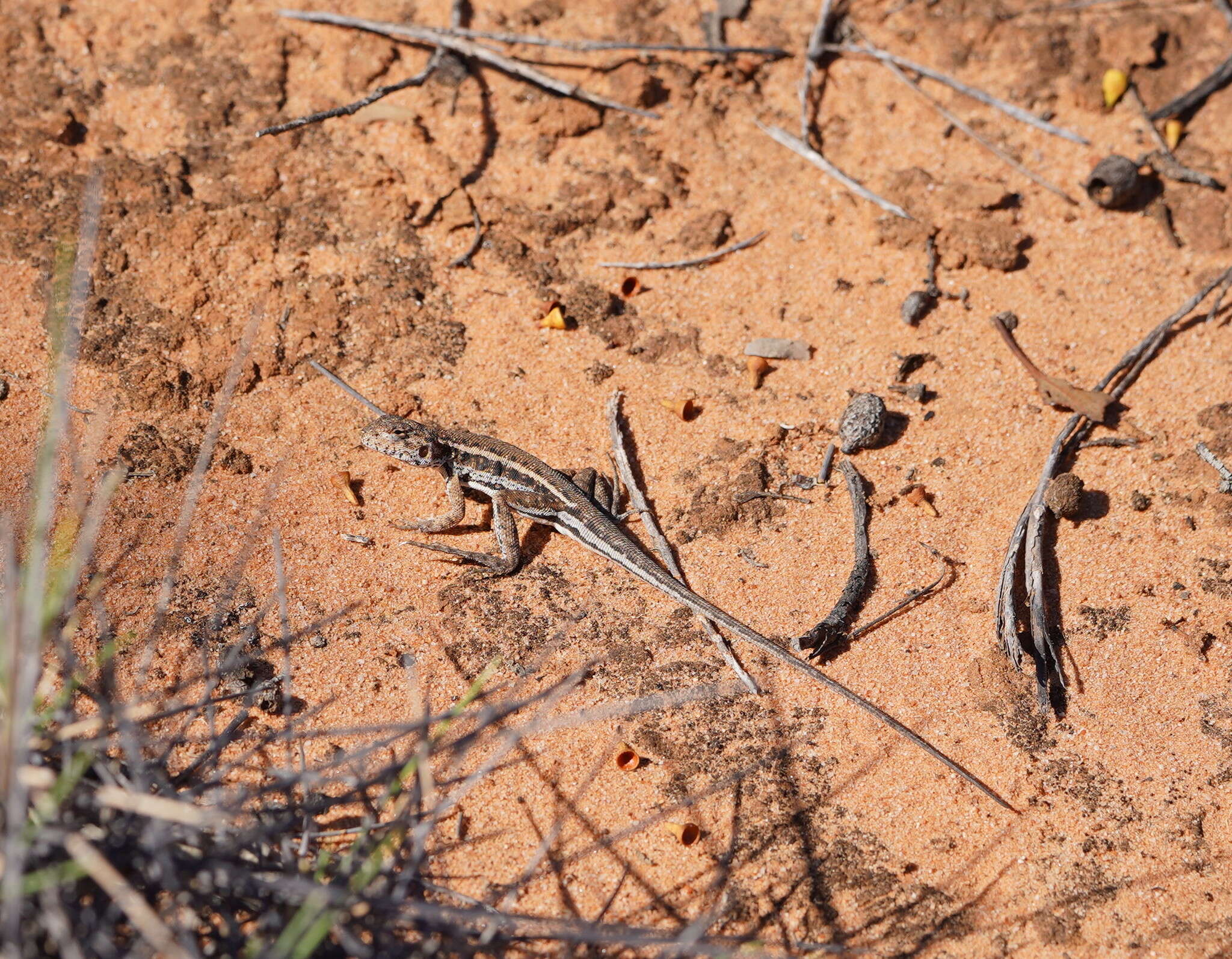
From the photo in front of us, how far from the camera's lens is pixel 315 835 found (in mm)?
3549

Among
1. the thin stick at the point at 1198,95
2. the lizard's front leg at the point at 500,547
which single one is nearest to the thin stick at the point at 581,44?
the thin stick at the point at 1198,95

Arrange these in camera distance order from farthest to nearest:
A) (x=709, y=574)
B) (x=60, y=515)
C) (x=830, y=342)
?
(x=830, y=342) < (x=709, y=574) < (x=60, y=515)

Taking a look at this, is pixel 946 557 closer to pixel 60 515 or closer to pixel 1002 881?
pixel 1002 881

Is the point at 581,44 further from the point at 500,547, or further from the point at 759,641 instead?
the point at 759,641

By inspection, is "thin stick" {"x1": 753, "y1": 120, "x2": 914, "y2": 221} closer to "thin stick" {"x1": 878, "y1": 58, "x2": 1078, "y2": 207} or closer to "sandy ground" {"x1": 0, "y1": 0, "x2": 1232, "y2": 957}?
"sandy ground" {"x1": 0, "y1": 0, "x2": 1232, "y2": 957}

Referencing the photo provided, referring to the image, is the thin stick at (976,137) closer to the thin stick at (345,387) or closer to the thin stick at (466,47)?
the thin stick at (466,47)

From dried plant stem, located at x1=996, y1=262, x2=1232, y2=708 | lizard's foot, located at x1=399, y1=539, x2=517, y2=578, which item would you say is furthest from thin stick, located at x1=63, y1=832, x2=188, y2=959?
dried plant stem, located at x1=996, y1=262, x2=1232, y2=708

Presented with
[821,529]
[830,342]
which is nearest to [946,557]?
[821,529]

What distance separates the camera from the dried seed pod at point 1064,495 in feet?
18.3

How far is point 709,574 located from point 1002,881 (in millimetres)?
2028

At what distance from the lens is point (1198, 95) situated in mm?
7738

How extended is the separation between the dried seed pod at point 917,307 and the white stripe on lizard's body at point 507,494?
243cm

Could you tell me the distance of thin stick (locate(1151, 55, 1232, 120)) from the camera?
7.71 m

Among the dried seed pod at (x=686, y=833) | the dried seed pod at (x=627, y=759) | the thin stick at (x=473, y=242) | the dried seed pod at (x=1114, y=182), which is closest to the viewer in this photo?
the dried seed pod at (x=686, y=833)
